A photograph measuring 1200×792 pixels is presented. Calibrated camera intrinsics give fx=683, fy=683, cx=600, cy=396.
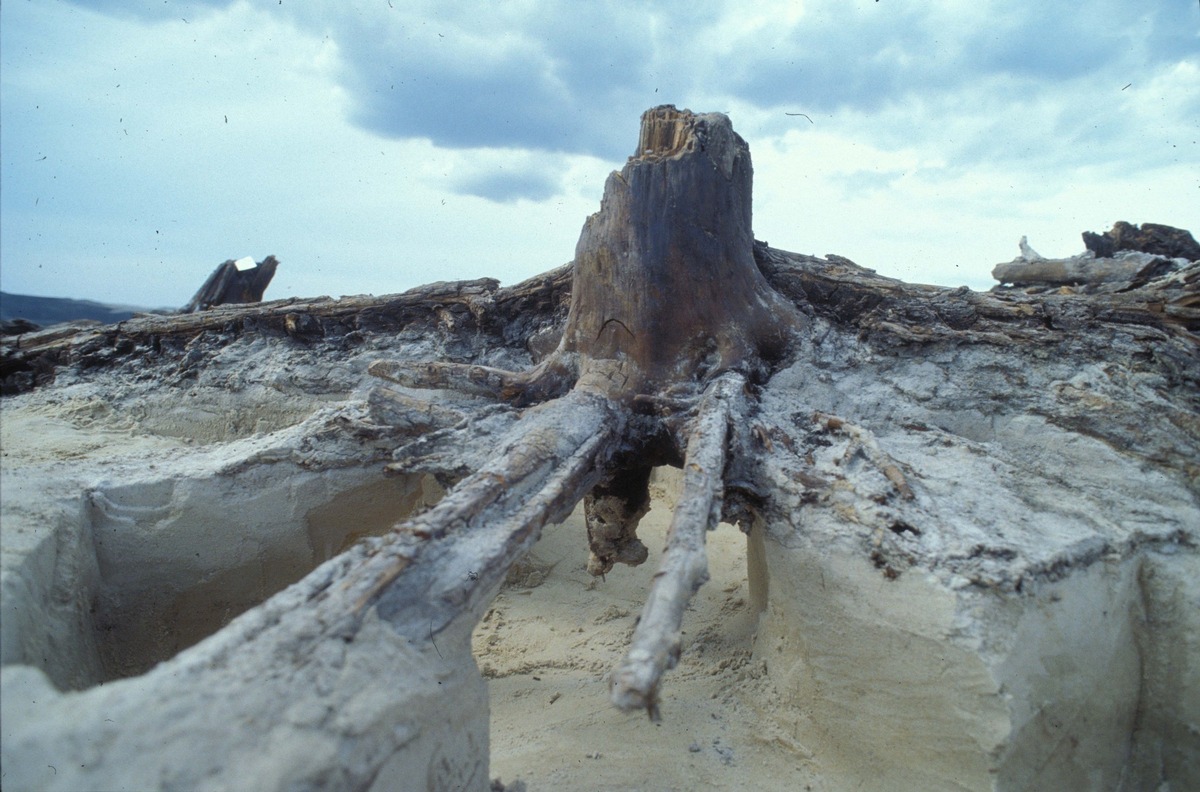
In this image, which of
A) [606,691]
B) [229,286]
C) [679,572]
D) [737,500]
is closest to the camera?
[679,572]

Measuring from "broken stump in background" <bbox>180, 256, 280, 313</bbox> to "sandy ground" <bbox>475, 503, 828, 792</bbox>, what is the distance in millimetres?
3294

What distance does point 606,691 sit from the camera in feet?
8.42

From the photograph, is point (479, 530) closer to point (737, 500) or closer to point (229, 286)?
point (737, 500)

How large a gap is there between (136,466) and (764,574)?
241 centimetres

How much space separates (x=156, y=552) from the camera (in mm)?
2443

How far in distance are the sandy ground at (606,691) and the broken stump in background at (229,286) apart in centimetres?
329

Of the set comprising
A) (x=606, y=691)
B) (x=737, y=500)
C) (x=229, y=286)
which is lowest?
(x=606, y=691)

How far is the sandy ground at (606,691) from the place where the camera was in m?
2.09

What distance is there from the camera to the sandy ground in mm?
2088

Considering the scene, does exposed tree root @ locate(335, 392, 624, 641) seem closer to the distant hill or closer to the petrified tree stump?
the petrified tree stump

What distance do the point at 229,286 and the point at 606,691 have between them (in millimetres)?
4384

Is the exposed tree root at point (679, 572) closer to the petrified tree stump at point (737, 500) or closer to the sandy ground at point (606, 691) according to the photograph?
the petrified tree stump at point (737, 500)

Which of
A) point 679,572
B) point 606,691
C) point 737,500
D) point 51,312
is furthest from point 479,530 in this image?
point 51,312

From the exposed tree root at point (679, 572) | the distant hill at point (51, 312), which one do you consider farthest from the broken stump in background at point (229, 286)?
the exposed tree root at point (679, 572)
